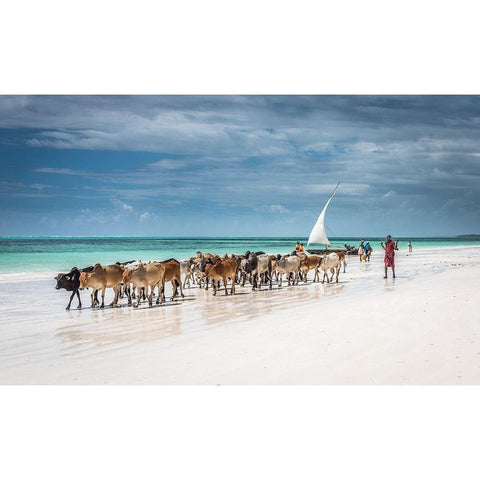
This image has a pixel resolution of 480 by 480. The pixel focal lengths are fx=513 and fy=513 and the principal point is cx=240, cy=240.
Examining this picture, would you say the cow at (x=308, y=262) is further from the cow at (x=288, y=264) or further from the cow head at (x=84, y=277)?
the cow head at (x=84, y=277)

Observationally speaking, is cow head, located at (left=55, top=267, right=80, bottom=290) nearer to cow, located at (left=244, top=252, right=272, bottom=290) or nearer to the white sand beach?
the white sand beach

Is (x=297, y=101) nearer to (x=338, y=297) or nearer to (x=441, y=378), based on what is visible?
(x=338, y=297)

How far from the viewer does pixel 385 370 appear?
19.1 ft

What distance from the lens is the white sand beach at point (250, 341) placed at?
5781 mm

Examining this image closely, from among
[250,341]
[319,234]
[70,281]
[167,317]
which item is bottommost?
[250,341]

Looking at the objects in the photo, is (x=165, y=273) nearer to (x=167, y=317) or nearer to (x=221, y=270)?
(x=221, y=270)

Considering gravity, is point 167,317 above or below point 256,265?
below

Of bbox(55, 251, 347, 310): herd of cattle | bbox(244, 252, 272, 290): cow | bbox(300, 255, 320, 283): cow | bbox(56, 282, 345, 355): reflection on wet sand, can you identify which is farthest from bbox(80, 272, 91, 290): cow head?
bbox(300, 255, 320, 283): cow

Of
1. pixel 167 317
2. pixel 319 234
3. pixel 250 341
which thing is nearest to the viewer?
pixel 250 341

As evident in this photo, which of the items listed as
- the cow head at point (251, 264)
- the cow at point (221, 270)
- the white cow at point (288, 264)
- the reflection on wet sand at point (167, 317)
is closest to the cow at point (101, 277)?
the reflection on wet sand at point (167, 317)

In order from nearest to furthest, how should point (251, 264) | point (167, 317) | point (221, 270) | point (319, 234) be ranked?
point (167, 317), point (221, 270), point (251, 264), point (319, 234)

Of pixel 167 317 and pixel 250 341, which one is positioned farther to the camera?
pixel 167 317

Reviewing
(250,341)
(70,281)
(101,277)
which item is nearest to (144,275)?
(101,277)

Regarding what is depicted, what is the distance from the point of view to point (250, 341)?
7.14m
